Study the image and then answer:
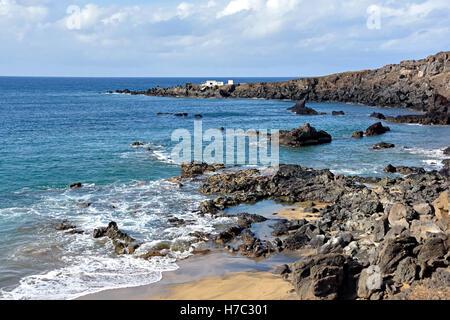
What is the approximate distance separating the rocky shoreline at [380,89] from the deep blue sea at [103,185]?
11534 mm

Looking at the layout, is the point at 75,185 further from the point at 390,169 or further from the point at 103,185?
the point at 390,169

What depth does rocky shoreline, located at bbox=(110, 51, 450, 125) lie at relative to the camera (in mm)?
72719

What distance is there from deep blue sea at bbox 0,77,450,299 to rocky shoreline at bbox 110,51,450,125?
37.8 feet

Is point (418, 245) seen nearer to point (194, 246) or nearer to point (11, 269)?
point (194, 246)

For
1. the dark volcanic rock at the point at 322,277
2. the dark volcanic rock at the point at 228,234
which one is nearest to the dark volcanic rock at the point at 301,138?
the dark volcanic rock at the point at 228,234

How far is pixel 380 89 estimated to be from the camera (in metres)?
95.4

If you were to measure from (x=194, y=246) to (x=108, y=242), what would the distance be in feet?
14.8

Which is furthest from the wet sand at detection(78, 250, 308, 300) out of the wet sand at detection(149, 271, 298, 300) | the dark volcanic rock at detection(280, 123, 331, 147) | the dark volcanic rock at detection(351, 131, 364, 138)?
the dark volcanic rock at detection(351, 131, 364, 138)

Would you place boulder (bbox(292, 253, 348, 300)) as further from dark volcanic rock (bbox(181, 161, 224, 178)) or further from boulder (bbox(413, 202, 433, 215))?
dark volcanic rock (bbox(181, 161, 224, 178))

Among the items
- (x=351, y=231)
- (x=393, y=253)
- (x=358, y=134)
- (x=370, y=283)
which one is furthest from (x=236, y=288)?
(x=358, y=134)

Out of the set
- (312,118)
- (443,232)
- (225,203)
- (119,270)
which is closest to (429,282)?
(443,232)

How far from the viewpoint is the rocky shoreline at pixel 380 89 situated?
7272cm

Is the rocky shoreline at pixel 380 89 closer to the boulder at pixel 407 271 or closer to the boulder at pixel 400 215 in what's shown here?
the boulder at pixel 400 215
